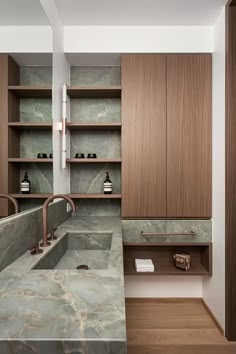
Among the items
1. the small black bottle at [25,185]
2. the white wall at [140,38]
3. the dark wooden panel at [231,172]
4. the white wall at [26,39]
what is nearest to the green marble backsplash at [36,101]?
the white wall at [26,39]

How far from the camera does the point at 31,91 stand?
1450 mm

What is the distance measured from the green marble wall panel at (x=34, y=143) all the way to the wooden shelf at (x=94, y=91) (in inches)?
27.3

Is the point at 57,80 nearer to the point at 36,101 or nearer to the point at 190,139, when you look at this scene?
the point at 36,101

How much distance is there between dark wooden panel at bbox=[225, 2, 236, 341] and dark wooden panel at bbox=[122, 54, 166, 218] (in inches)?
21.7

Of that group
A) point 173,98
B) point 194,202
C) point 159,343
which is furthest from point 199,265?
point 173,98

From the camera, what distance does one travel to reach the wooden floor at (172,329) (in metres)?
1.82

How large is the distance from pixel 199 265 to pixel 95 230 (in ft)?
4.10

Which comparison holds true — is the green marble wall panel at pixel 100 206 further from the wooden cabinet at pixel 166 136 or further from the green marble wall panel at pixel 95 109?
the green marble wall panel at pixel 95 109

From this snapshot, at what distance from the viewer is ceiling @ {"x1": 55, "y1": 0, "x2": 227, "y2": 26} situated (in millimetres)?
1934

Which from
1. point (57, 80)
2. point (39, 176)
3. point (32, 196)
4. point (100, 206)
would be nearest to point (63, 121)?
point (57, 80)

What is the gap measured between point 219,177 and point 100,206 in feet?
4.00

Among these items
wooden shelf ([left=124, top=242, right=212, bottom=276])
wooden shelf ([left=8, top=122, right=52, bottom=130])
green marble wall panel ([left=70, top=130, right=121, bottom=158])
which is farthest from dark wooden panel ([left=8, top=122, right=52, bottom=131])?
wooden shelf ([left=124, top=242, right=212, bottom=276])

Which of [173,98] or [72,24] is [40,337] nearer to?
[173,98]

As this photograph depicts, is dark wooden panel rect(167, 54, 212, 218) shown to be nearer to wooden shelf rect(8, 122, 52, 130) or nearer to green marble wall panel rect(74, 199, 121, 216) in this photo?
green marble wall panel rect(74, 199, 121, 216)
